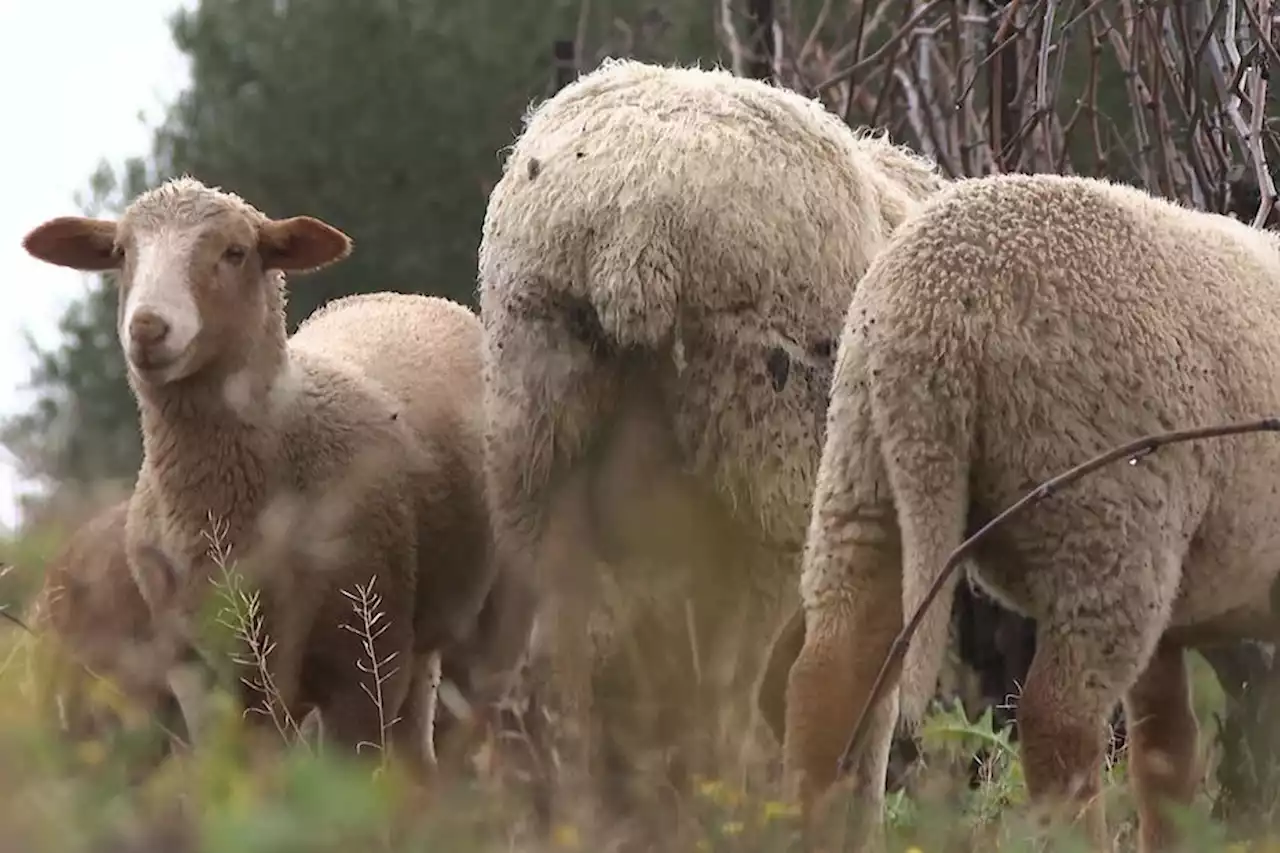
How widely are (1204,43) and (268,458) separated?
2.96 m

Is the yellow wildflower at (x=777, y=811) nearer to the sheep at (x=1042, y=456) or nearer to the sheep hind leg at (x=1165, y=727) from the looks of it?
the sheep at (x=1042, y=456)

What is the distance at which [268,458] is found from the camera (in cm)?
492

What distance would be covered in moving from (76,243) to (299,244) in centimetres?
58

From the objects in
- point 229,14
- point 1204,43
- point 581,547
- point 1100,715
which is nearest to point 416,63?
point 229,14

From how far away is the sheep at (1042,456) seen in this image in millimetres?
3379

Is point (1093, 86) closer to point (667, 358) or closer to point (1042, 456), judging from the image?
point (667, 358)

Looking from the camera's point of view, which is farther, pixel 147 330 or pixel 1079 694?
pixel 147 330

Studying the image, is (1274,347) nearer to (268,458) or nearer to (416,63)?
(268,458)

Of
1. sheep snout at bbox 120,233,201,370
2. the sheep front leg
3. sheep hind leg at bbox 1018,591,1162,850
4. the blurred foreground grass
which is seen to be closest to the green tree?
sheep snout at bbox 120,233,201,370

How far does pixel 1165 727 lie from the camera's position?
4418 millimetres

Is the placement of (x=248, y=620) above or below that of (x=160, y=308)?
below

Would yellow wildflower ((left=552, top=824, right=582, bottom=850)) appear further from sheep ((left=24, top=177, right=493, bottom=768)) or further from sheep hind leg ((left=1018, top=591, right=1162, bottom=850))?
sheep ((left=24, top=177, right=493, bottom=768))

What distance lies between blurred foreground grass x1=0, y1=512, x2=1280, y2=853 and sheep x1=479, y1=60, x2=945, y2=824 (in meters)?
1.29

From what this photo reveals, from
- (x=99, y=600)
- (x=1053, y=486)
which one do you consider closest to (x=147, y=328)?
(x=99, y=600)
